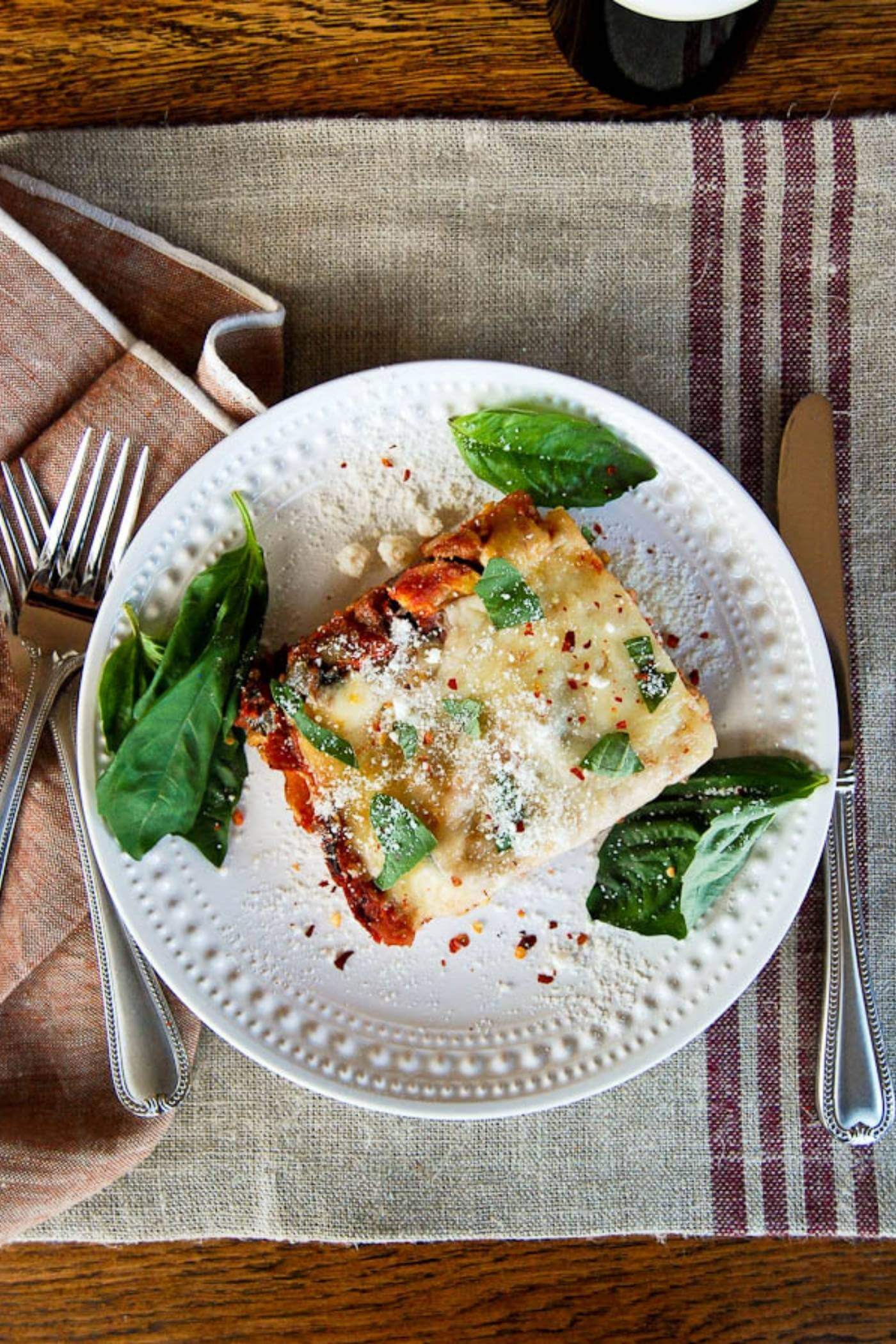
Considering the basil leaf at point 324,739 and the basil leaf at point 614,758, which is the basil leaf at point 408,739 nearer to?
the basil leaf at point 324,739

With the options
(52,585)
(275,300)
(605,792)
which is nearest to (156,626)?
(52,585)

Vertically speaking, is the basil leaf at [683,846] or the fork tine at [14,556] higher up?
the fork tine at [14,556]

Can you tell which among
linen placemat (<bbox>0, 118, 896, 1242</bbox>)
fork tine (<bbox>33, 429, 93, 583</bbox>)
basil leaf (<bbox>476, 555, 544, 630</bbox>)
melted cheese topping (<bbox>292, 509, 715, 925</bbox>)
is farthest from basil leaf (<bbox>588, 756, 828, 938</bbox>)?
fork tine (<bbox>33, 429, 93, 583</bbox>)

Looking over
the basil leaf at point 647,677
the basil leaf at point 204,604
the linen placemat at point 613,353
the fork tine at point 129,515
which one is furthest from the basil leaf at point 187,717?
the basil leaf at point 647,677

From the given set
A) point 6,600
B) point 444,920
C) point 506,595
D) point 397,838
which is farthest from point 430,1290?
point 6,600

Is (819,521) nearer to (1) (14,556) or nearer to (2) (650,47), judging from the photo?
(2) (650,47)

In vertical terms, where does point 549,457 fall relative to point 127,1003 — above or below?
above

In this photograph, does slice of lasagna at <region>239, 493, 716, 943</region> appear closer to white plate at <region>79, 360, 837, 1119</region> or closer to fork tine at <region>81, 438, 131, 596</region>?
white plate at <region>79, 360, 837, 1119</region>
